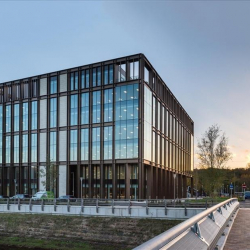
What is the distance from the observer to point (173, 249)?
12.3ft

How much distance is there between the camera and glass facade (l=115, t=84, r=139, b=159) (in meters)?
52.8

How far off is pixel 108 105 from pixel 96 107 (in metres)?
2.39

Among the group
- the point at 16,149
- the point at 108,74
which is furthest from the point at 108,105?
the point at 16,149

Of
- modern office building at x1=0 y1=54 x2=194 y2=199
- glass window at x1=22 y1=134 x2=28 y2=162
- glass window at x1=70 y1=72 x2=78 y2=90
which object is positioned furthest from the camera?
glass window at x1=22 y1=134 x2=28 y2=162

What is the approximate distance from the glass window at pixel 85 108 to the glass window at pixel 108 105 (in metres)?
3.68

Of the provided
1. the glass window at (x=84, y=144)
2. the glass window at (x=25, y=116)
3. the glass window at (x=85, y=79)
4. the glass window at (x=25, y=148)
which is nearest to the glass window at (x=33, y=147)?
the glass window at (x=25, y=148)

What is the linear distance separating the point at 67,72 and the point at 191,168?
47.6 metres

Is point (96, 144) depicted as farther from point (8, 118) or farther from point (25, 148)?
point (8, 118)

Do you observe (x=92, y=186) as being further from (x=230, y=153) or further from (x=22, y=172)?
(x=230, y=153)

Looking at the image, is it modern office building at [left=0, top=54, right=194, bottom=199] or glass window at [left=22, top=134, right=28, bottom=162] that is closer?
modern office building at [left=0, top=54, right=194, bottom=199]

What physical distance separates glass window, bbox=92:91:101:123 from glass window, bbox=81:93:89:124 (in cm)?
141

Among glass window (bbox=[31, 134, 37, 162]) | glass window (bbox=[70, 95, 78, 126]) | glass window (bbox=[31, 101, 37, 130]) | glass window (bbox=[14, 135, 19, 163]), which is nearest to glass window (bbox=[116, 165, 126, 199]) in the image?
glass window (bbox=[70, 95, 78, 126])

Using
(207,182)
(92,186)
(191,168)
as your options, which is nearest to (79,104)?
(92,186)

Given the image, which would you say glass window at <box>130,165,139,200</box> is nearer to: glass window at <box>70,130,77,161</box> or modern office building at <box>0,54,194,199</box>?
modern office building at <box>0,54,194,199</box>
